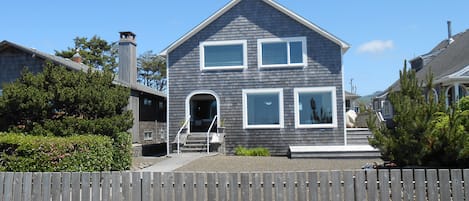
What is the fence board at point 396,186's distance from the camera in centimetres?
555

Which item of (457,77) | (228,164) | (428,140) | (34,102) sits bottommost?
(228,164)

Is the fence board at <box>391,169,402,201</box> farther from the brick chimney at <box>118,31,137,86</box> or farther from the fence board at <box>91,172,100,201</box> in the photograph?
the brick chimney at <box>118,31,137,86</box>

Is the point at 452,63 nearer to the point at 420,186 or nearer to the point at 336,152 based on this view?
the point at 336,152

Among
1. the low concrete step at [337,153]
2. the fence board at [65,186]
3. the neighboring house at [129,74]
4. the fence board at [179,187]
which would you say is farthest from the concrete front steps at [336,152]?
the fence board at [65,186]

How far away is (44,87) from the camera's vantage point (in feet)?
36.1

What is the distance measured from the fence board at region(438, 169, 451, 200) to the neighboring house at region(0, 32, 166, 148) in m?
13.2

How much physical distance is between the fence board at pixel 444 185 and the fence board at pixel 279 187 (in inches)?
85.9

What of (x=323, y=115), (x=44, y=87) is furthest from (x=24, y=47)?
(x=323, y=115)

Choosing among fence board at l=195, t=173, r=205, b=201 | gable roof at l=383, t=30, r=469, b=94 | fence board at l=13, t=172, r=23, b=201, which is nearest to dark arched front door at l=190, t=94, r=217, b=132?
gable roof at l=383, t=30, r=469, b=94

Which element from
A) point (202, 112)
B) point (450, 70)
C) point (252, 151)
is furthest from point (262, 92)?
point (450, 70)

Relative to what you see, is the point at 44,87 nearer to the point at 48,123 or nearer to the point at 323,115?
the point at 48,123

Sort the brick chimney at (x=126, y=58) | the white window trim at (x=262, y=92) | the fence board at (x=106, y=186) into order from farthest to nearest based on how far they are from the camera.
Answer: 1. the brick chimney at (x=126, y=58)
2. the white window trim at (x=262, y=92)
3. the fence board at (x=106, y=186)

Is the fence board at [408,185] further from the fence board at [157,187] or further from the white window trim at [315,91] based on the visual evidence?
the white window trim at [315,91]

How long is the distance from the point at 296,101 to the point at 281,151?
2.35 m
